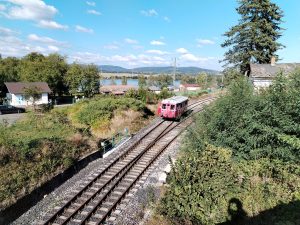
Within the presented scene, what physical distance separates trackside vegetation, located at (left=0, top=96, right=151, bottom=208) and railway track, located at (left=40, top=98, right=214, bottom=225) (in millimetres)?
2511

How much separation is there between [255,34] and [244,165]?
1121 inches

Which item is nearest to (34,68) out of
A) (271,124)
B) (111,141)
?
(111,141)

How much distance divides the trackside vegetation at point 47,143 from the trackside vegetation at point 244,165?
7.11 meters

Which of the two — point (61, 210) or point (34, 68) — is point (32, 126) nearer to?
point (61, 210)

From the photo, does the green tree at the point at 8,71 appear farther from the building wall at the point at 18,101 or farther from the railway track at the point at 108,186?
the railway track at the point at 108,186

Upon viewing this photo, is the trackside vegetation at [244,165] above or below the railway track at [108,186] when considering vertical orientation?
above

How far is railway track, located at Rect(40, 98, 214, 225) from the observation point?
1052 cm

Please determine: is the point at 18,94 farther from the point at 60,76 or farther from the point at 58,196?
the point at 58,196

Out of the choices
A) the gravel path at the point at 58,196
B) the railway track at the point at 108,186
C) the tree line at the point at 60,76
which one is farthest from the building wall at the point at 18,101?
the gravel path at the point at 58,196

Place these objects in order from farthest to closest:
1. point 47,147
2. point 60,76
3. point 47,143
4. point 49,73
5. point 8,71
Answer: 1. point 8,71
2. point 60,76
3. point 49,73
4. point 47,143
5. point 47,147

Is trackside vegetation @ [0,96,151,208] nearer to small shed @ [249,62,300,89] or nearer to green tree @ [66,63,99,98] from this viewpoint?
small shed @ [249,62,300,89]

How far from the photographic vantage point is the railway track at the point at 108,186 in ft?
34.5

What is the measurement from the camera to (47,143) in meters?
17.0

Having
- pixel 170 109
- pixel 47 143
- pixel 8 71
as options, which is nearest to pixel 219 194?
pixel 47 143
